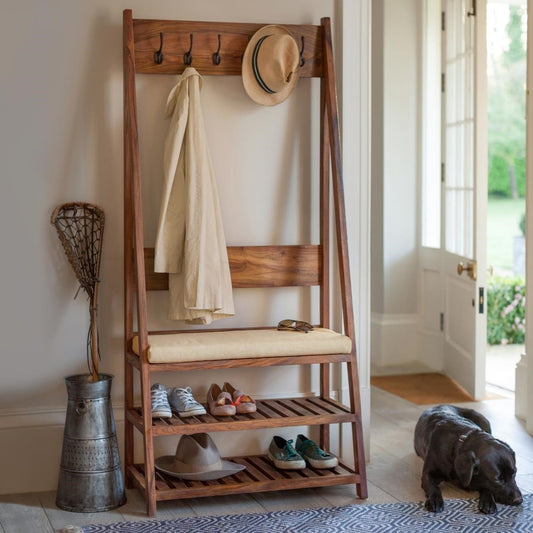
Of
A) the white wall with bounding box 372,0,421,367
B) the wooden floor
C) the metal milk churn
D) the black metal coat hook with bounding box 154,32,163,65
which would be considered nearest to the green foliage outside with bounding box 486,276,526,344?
the white wall with bounding box 372,0,421,367

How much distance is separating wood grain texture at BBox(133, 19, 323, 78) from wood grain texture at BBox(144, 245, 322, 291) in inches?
26.4

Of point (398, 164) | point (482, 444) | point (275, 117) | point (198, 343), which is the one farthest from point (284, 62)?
point (398, 164)

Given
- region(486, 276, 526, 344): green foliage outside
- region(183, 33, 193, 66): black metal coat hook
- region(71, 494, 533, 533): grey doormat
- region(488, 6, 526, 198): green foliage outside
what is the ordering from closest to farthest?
1. region(71, 494, 533, 533): grey doormat
2. region(183, 33, 193, 66): black metal coat hook
3. region(486, 276, 526, 344): green foliage outside
4. region(488, 6, 526, 198): green foliage outside

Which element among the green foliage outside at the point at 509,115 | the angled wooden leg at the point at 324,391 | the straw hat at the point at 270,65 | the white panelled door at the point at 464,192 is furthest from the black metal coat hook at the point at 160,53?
the green foliage outside at the point at 509,115

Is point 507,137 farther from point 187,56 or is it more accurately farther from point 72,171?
point 72,171

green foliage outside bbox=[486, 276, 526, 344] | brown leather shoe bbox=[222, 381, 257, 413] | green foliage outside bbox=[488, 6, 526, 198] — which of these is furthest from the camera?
green foliage outside bbox=[488, 6, 526, 198]

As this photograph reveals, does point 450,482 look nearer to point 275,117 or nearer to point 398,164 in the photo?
point 275,117

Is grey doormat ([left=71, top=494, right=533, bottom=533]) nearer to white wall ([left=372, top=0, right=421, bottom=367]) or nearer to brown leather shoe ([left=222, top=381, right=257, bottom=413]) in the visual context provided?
brown leather shoe ([left=222, top=381, right=257, bottom=413])

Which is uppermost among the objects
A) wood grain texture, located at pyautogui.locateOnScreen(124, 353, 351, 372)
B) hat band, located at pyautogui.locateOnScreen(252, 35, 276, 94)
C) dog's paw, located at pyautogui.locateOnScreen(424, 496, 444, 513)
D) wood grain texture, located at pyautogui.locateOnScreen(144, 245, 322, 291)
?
hat band, located at pyautogui.locateOnScreen(252, 35, 276, 94)

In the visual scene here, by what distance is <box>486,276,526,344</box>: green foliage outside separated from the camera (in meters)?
6.90

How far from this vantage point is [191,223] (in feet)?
10.7

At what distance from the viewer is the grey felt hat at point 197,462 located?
3207 mm

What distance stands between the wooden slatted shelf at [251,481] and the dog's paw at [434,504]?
260 mm

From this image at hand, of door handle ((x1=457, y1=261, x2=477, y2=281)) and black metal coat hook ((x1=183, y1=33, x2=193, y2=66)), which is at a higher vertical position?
black metal coat hook ((x1=183, y1=33, x2=193, y2=66))
